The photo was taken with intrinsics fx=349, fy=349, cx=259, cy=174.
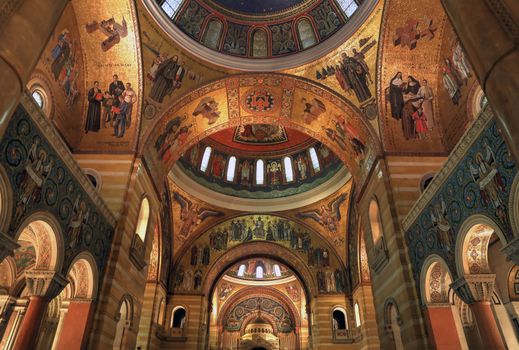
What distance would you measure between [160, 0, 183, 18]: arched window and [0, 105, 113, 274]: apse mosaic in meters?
7.44

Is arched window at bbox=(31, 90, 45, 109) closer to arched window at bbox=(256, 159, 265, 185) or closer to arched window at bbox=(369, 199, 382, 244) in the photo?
arched window at bbox=(369, 199, 382, 244)

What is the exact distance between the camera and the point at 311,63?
12914 mm

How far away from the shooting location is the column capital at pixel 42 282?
24.2 feet

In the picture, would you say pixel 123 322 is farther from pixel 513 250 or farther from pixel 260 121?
pixel 513 250

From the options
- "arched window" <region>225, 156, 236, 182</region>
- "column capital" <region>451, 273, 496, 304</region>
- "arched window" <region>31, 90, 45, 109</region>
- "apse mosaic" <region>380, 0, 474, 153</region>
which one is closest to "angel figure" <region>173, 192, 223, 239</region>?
"arched window" <region>225, 156, 236, 182</region>

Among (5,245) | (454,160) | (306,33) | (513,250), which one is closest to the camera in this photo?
(513,250)

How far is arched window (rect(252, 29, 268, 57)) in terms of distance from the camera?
13.9 metres

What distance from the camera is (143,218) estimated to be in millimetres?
12859

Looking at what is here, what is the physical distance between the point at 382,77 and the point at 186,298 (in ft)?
55.6

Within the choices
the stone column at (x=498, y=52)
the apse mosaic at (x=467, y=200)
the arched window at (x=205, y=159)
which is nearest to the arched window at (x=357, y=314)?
the apse mosaic at (x=467, y=200)

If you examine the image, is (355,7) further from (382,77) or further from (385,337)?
(385,337)

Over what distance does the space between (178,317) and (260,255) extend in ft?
21.4

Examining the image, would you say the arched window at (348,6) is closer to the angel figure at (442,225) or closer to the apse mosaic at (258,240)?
the angel figure at (442,225)

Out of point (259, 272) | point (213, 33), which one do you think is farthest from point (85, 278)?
point (259, 272)
